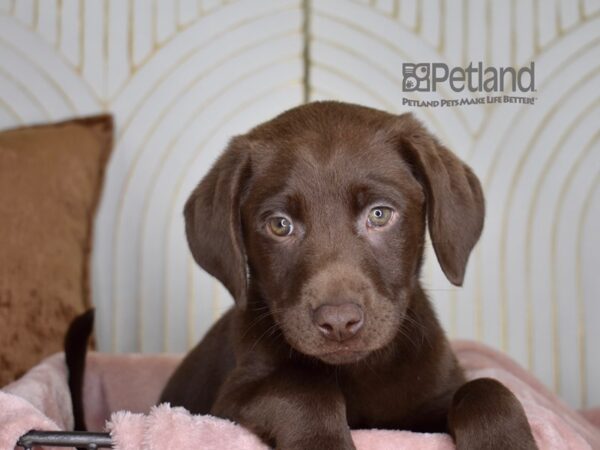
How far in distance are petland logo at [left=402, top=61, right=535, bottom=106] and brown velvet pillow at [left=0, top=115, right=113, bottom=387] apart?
127 centimetres

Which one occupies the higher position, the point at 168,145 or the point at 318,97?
the point at 318,97

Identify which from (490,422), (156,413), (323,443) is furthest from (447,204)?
(156,413)

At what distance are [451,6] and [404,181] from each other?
6.07 ft

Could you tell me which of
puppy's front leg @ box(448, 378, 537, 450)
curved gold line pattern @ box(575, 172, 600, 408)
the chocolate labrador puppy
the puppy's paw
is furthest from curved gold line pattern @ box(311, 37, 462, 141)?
the puppy's paw

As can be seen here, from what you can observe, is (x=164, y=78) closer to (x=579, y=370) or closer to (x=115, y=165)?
(x=115, y=165)

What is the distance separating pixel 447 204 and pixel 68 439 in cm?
97

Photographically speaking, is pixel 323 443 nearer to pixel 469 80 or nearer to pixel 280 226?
pixel 280 226

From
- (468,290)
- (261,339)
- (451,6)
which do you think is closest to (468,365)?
(468,290)

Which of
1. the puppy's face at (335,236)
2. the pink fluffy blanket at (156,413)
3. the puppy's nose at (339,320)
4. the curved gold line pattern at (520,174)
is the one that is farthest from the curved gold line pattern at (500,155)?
the puppy's nose at (339,320)

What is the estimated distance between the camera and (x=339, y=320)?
6.15 ft

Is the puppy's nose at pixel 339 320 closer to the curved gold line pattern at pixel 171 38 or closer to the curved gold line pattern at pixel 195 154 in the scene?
the curved gold line pattern at pixel 195 154

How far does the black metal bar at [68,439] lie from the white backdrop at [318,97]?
1867 millimetres

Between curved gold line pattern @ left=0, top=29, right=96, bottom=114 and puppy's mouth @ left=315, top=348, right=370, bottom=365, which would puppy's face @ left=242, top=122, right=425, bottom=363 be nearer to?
puppy's mouth @ left=315, top=348, right=370, bottom=365

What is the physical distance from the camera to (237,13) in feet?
12.5
